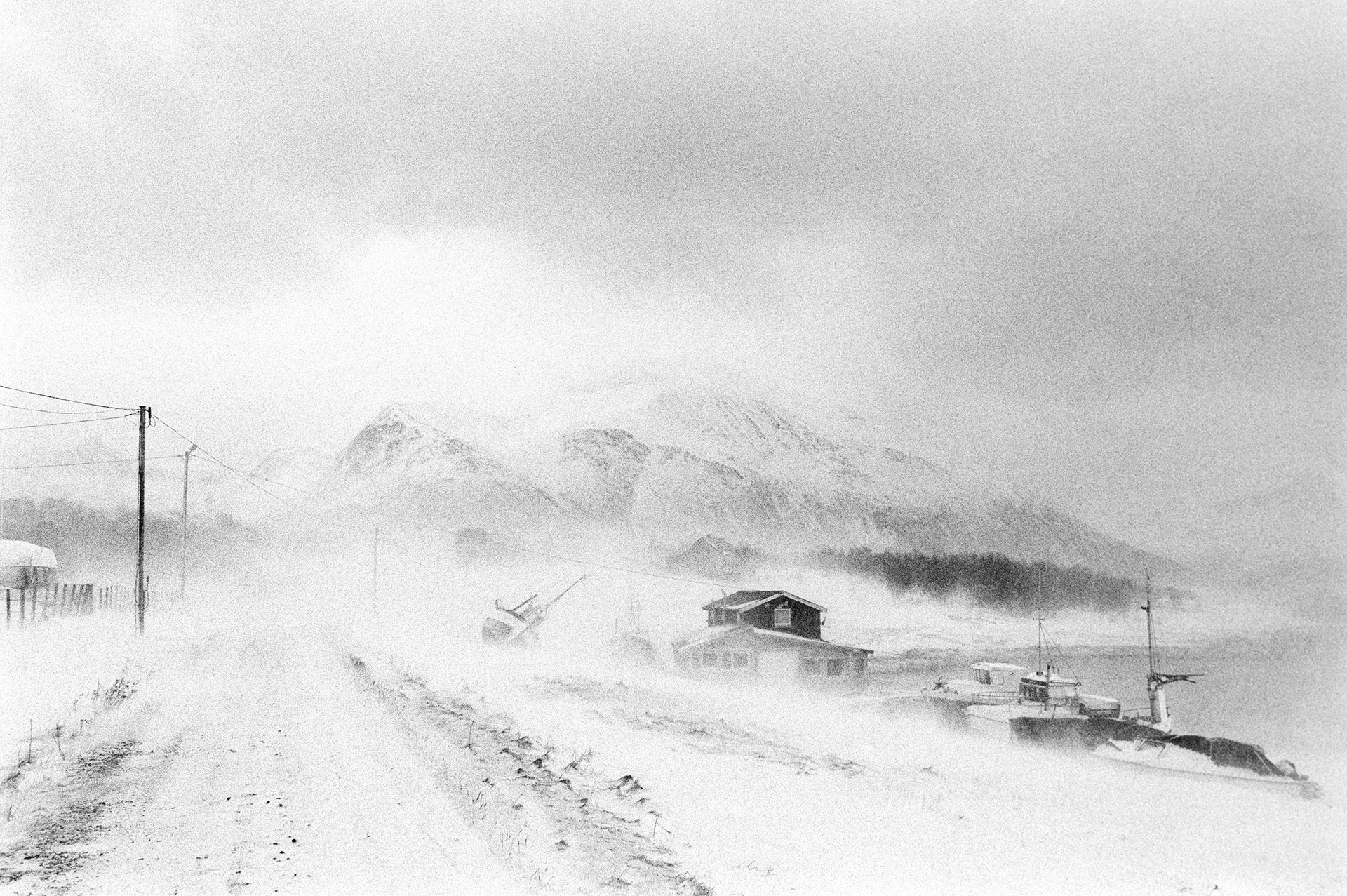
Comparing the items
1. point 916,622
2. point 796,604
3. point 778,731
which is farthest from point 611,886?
point 916,622

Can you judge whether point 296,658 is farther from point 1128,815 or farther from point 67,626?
point 1128,815

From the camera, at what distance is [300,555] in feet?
385

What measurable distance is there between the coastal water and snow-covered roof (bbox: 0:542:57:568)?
200 feet

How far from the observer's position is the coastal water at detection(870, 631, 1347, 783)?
64312mm

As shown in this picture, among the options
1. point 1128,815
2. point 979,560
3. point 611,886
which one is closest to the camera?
point 611,886

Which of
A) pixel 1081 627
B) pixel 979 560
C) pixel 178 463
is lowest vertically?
pixel 1081 627

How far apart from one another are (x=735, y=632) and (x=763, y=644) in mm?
2004

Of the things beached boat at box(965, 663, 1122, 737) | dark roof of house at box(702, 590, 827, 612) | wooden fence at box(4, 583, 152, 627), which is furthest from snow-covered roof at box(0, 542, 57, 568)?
beached boat at box(965, 663, 1122, 737)

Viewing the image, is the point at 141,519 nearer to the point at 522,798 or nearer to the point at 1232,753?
the point at 522,798

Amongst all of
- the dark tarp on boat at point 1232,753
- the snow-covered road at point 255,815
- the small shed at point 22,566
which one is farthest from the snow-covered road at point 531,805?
the small shed at point 22,566

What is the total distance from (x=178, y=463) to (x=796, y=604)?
65771 mm

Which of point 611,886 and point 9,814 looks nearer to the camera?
point 611,886

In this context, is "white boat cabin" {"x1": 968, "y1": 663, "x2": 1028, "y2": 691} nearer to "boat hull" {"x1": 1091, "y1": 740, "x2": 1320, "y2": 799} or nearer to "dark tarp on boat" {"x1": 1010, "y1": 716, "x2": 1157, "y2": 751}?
"dark tarp on boat" {"x1": 1010, "y1": 716, "x2": 1157, "y2": 751}

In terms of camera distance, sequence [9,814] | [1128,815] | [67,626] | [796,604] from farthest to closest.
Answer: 1. [796,604]
2. [67,626]
3. [1128,815]
4. [9,814]
